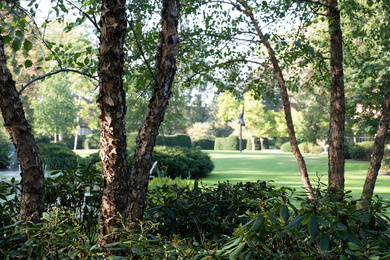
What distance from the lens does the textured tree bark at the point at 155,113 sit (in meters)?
2.48

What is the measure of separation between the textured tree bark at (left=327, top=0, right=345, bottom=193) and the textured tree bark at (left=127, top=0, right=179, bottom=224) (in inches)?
101

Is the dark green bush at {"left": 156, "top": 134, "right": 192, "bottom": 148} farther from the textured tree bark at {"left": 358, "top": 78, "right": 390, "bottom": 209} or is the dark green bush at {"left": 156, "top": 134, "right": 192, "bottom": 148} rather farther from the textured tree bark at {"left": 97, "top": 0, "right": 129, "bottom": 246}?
the textured tree bark at {"left": 97, "top": 0, "right": 129, "bottom": 246}

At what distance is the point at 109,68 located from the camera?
2262 mm

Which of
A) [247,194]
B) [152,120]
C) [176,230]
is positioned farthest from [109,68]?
[247,194]

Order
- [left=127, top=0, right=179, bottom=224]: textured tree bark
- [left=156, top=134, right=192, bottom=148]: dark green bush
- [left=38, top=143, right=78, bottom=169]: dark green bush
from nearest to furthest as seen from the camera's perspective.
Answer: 1. [left=127, top=0, right=179, bottom=224]: textured tree bark
2. [left=38, top=143, right=78, bottom=169]: dark green bush
3. [left=156, top=134, right=192, bottom=148]: dark green bush

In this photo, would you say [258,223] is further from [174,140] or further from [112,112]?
[174,140]

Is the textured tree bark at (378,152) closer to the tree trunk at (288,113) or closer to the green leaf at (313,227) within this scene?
the tree trunk at (288,113)

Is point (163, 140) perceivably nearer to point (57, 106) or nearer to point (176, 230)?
point (57, 106)

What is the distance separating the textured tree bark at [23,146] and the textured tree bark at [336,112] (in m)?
3.39

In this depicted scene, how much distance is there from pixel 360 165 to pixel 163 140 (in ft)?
54.9

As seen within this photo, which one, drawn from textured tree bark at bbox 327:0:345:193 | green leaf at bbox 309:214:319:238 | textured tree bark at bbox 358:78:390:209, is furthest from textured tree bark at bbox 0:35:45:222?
textured tree bark at bbox 358:78:390:209

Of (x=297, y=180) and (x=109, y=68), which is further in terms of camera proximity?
(x=297, y=180)

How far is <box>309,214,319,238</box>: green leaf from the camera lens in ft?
4.35

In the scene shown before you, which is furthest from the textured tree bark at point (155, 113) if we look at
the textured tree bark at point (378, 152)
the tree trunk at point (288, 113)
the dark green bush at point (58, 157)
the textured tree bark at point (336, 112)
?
the dark green bush at point (58, 157)
